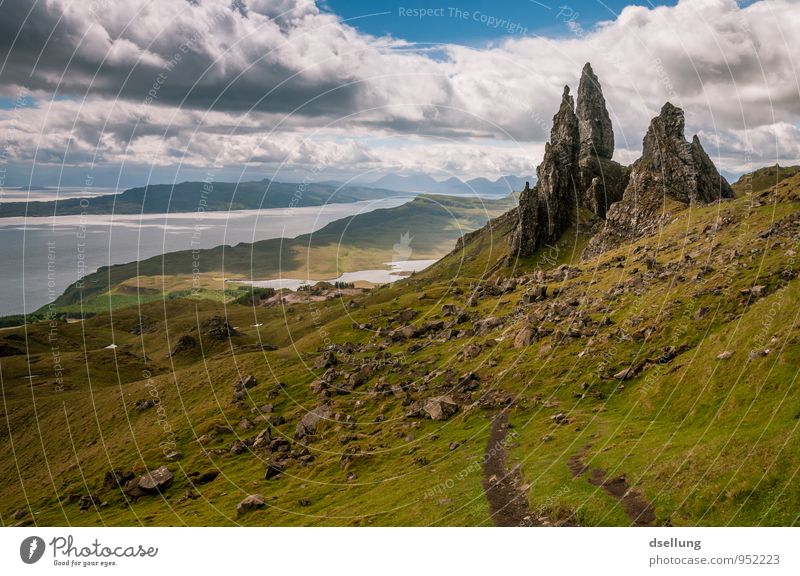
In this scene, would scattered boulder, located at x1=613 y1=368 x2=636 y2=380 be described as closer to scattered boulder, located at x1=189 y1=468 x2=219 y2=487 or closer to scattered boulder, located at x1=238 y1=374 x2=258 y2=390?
scattered boulder, located at x1=189 y1=468 x2=219 y2=487

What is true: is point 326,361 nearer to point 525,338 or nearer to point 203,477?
point 203,477

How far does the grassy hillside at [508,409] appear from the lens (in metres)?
55.7

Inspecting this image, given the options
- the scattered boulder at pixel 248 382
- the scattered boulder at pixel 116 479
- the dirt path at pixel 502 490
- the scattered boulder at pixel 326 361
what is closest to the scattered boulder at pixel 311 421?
the scattered boulder at pixel 326 361

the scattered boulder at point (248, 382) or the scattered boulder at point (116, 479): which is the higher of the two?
the scattered boulder at point (248, 382)

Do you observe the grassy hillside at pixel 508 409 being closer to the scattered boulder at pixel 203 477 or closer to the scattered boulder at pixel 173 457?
the scattered boulder at pixel 173 457

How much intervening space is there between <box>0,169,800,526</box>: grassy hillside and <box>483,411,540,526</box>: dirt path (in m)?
0.92

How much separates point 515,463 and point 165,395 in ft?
410

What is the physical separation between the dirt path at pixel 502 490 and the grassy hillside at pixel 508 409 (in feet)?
3.03

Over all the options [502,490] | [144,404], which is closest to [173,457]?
[144,404]

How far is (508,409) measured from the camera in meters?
95.4

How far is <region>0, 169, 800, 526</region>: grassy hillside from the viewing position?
55719 millimetres

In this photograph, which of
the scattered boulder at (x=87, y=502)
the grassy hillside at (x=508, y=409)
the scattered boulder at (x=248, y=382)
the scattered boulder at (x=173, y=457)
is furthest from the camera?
the scattered boulder at (x=248, y=382)

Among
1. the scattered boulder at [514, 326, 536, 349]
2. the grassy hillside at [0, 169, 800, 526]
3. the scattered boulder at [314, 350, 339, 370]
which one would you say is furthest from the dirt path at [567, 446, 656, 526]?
the scattered boulder at [314, 350, 339, 370]
